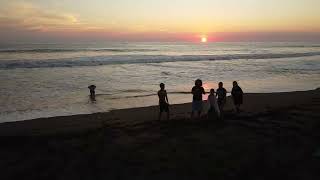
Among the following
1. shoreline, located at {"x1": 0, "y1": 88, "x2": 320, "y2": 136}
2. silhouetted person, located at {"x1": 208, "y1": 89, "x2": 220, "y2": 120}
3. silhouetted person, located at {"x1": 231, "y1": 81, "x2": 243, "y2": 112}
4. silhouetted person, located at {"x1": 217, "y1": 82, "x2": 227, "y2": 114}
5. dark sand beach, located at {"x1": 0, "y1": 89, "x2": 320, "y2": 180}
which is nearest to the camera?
dark sand beach, located at {"x1": 0, "y1": 89, "x2": 320, "y2": 180}

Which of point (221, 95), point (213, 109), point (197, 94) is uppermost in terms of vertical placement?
point (197, 94)

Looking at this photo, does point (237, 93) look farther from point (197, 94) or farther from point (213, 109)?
point (197, 94)

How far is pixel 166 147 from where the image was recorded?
919 cm

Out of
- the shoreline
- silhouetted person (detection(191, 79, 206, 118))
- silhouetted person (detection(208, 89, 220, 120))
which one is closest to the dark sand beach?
the shoreline

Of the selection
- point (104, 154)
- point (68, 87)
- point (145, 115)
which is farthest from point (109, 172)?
point (68, 87)

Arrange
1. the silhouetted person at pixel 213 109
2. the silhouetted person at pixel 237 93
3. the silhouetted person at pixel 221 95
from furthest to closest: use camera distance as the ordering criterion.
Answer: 1. the silhouetted person at pixel 237 93
2. the silhouetted person at pixel 221 95
3. the silhouetted person at pixel 213 109

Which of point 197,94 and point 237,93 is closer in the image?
point 197,94

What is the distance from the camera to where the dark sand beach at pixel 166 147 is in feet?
25.5

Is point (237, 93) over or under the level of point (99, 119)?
over

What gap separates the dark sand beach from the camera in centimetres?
778

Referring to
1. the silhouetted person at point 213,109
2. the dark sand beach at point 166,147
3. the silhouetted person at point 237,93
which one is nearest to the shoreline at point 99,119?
the dark sand beach at point 166,147

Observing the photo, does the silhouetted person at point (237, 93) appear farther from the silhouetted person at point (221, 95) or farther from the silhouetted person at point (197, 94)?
the silhouetted person at point (197, 94)

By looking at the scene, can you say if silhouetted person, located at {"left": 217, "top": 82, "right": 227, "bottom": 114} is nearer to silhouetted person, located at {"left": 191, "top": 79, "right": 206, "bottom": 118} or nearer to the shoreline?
the shoreline

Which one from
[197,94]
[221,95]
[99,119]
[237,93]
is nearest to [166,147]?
[197,94]
